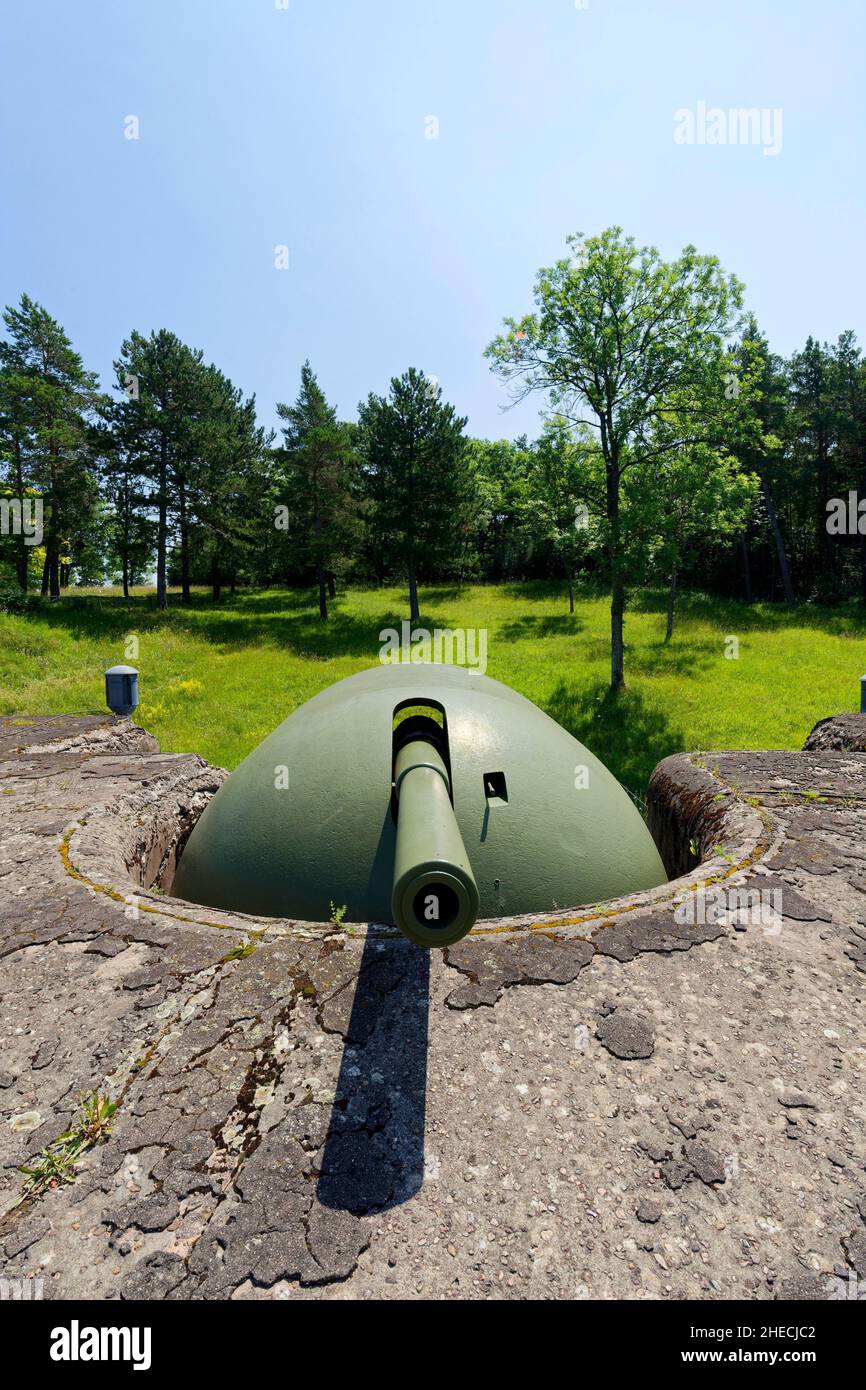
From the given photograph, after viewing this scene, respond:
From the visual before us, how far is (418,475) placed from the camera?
87.1ft

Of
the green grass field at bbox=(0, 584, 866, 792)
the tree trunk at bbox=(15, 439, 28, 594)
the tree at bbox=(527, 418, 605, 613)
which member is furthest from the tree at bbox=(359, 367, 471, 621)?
the tree trunk at bbox=(15, 439, 28, 594)

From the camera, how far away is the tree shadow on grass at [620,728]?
1191cm

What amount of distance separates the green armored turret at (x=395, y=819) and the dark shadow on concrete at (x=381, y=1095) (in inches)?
25.4

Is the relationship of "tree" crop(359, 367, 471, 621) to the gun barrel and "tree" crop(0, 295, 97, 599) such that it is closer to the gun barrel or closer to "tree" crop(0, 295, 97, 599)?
"tree" crop(0, 295, 97, 599)

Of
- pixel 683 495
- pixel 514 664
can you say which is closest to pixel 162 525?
pixel 514 664

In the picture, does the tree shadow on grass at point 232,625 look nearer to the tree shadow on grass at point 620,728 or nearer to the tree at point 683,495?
the tree shadow on grass at point 620,728

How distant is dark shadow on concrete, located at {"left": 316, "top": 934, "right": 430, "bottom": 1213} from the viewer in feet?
6.31

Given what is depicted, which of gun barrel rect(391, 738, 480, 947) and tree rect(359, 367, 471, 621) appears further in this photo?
tree rect(359, 367, 471, 621)

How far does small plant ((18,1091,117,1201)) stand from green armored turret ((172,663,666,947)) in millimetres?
1499

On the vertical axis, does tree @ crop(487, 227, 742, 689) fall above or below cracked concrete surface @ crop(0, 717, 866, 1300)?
above

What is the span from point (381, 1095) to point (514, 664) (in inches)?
716

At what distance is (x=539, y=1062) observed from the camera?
2354 millimetres

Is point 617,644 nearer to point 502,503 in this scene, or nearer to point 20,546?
point 502,503

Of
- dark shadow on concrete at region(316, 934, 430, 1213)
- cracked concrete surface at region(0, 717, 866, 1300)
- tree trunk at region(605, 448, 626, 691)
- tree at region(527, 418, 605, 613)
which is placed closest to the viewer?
cracked concrete surface at region(0, 717, 866, 1300)
